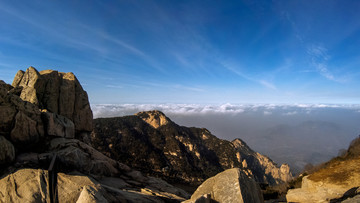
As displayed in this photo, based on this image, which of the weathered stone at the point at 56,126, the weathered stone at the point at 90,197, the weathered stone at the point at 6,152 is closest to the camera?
the weathered stone at the point at 90,197

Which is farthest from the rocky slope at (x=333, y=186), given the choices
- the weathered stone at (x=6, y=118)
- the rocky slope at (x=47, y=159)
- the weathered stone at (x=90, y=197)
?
the weathered stone at (x=6, y=118)

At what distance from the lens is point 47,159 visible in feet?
72.8

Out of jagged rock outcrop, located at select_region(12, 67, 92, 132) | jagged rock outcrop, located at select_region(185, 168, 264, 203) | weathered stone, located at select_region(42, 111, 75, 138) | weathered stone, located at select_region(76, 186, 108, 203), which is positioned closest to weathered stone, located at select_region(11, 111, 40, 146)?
weathered stone, located at select_region(42, 111, 75, 138)

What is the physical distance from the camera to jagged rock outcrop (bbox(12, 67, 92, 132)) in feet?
127

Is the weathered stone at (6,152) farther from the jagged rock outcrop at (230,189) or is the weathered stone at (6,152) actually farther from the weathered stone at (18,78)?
the weathered stone at (18,78)

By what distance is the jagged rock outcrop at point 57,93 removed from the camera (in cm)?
3881

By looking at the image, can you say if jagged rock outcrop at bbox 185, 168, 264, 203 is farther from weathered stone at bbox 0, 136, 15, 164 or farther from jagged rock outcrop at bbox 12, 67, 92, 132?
jagged rock outcrop at bbox 12, 67, 92, 132

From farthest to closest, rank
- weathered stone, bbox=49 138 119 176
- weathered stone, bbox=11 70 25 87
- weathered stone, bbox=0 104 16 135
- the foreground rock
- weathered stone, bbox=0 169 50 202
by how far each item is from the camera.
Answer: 1. weathered stone, bbox=11 70 25 87
2. weathered stone, bbox=49 138 119 176
3. weathered stone, bbox=0 104 16 135
4. weathered stone, bbox=0 169 50 202
5. the foreground rock

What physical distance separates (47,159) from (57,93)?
2683 centimetres

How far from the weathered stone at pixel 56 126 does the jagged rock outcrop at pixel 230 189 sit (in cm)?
2795

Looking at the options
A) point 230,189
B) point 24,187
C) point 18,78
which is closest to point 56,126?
point 24,187

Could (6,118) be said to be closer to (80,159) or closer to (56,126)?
(56,126)

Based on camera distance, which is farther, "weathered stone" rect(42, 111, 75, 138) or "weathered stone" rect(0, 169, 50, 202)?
"weathered stone" rect(42, 111, 75, 138)

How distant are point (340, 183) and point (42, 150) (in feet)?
146
